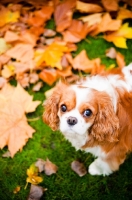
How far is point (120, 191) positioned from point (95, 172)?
288 millimetres

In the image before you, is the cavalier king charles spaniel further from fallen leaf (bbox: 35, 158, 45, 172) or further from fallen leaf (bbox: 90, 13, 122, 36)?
fallen leaf (bbox: 90, 13, 122, 36)

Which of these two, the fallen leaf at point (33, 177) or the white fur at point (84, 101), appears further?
the fallen leaf at point (33, 177)

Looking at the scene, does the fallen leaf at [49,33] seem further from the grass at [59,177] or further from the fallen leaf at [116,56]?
the grass at [59,177]

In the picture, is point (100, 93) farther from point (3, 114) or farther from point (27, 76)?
point (27, 76)

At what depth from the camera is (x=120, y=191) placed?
3117mm

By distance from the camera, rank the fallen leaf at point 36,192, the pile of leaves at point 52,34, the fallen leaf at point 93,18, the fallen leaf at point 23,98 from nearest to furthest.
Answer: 1. the fallen leaf at point 36,192
2. the fallen leaf at point 23,98
3. the pile of leaves at point 52,34
4. the fallen leaf at point 93,18

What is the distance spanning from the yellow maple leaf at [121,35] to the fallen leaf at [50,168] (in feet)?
5.17

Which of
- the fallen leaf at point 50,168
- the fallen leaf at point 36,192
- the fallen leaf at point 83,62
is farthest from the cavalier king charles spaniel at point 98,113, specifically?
the fallen leaf at point 83,62

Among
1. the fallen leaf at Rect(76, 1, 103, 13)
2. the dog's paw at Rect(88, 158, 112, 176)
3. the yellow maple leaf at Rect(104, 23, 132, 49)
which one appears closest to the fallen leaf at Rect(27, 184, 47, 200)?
the dog's paw at Rect(88, 158, 112, 176)

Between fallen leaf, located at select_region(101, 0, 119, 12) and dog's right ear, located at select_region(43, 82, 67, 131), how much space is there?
1768 mm

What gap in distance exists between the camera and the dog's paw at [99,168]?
3.11 metres

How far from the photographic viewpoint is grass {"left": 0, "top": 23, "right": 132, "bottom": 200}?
3109 millimetres

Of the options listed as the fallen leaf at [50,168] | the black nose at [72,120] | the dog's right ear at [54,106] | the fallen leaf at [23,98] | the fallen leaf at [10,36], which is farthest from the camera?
the fallen leaf at [10,36]

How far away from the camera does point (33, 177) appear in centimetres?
314
